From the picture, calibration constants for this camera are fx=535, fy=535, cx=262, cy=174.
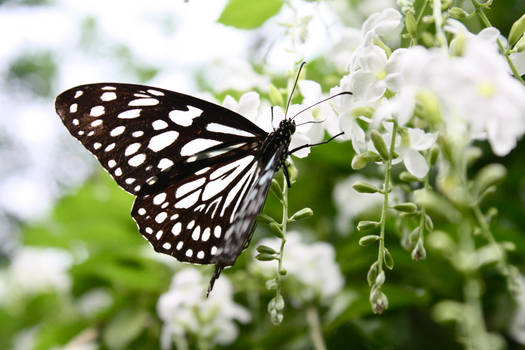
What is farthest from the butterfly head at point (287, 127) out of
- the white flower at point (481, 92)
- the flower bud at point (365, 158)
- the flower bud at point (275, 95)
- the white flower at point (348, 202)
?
the white flower at point (348, 202)

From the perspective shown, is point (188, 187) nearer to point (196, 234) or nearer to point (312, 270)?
point (196, 234)

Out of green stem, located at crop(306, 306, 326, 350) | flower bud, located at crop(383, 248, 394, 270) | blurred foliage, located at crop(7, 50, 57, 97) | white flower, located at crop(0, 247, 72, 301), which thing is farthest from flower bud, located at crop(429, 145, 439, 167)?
blurred foliage, located at crop(7, 50, 57, 97)

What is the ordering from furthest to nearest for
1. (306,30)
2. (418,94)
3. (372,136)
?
(306,30)
(372,136)
(418,94)

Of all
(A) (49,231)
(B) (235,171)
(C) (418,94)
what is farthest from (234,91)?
(A) (49,231)

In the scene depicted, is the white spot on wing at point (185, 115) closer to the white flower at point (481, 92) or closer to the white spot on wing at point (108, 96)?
the white spot on wing at point (108, 96)

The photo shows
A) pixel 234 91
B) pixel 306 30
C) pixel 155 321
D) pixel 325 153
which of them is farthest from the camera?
pixel 155 321

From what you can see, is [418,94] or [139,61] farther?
[139,61]

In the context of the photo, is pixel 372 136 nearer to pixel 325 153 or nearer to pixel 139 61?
pixel 325 153

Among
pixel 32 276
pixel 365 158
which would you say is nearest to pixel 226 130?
pixel 365 158
